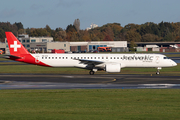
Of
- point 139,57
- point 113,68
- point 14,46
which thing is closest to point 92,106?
point 113,68

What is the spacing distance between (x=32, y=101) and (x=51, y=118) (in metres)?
5.76

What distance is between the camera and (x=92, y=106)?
17.7 metres

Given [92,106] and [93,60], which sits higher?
[93,60]

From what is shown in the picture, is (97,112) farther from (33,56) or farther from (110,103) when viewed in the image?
(33,56)

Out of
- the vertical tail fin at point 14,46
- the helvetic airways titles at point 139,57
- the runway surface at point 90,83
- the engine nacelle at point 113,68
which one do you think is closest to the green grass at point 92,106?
the runway surface at point 90,83

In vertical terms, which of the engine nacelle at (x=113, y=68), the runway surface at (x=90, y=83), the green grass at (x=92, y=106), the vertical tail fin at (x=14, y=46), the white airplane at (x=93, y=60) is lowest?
the runway surface at (x=90, y=83)

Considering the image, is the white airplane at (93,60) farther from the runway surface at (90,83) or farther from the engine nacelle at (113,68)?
the runway surface at (90,83)

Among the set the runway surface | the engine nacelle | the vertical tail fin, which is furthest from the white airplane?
the runway surface

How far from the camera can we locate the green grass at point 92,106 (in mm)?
14844

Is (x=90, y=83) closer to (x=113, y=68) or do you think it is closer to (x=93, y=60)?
(x=113, y=68)

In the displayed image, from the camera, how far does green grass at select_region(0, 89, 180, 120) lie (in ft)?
48.7

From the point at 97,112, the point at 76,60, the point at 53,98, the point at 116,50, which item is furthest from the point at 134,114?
the point at 116,50

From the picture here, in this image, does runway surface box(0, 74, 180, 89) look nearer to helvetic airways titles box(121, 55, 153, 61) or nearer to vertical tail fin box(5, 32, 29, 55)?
helvetic airways titles box(121, 55, 153, 61)

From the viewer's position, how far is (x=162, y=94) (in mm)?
22750
